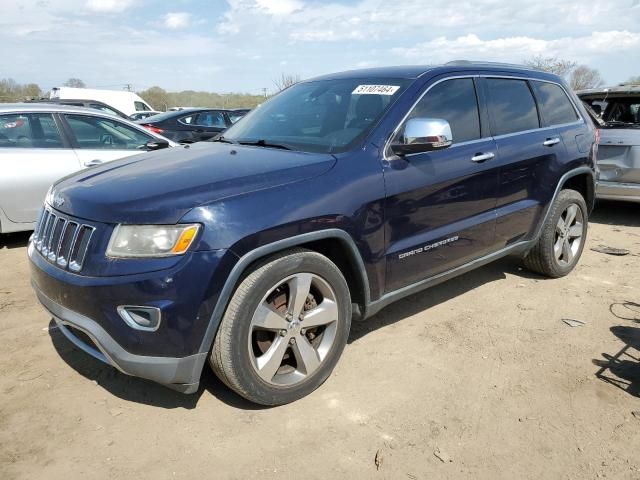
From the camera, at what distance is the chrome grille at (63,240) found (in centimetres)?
255

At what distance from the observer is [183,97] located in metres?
56.9

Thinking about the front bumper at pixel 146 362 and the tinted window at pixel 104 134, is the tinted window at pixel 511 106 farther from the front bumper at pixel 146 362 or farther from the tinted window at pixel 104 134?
the tinted window at pixel 104 134

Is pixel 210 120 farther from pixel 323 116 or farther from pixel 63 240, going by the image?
pixel 63 240

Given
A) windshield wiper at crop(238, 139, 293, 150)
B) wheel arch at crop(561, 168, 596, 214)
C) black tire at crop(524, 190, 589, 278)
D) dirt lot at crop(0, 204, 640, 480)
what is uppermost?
windshield wiper at crop(238, 139, 293, 150)

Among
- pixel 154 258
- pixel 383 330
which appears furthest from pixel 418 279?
pixel 154 258

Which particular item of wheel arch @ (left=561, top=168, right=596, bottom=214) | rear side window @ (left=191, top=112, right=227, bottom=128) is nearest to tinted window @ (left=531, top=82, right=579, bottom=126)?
wheel arch @ (left=561, top=168, right=596, bottom=214)

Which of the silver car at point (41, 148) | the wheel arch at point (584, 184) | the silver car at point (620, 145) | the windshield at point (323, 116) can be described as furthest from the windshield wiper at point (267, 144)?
the silver car at point (620, 145)

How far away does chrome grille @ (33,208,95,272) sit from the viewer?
8.36 ft

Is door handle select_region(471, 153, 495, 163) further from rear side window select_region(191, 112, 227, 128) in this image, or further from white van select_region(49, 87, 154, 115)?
white van select_region(49, 87, 154, 115)

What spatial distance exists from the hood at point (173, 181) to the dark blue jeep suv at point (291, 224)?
10 mm

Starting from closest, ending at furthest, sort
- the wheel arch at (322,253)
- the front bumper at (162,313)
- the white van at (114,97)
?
the front bumper at (162,313), the wheel arch at (322,253), the white van at (114,97)

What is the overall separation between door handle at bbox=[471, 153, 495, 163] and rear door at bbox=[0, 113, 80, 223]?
4.30 m

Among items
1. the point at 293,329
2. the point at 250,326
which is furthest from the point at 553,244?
the point at 250,326

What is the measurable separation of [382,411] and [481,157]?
74.6 inches
